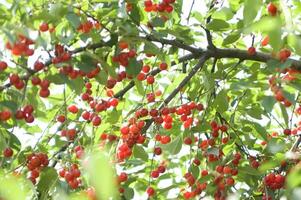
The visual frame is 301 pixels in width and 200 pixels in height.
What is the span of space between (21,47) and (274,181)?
1.74 m

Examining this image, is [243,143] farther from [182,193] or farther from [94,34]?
[94,34]

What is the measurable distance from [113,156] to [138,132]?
249 millimetres

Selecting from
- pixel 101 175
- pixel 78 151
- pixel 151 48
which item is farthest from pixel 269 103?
pixel 101 175

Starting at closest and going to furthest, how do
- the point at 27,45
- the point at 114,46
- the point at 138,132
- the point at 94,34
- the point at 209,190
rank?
1. the point at 27,45
2. the point at 94,34
3. the point at 114,46
4. the point at 138,132
5. the point at 209,190

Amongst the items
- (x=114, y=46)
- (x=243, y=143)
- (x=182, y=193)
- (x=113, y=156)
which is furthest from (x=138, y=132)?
(x=243, y=143)

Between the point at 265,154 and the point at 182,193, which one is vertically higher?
the point at 265,154

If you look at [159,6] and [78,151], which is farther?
[159,6]

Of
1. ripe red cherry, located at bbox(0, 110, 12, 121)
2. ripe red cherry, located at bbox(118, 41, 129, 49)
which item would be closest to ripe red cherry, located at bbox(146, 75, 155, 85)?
ripe red cherry, located at bbox(118, 41, 129, 49)

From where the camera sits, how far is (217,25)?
2953 mm

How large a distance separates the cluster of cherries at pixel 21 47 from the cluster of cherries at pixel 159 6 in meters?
0.87

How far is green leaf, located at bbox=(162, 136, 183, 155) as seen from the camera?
3383mm

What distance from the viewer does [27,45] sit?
7.22 ft

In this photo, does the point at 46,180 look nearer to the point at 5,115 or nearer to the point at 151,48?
the point at 5,115

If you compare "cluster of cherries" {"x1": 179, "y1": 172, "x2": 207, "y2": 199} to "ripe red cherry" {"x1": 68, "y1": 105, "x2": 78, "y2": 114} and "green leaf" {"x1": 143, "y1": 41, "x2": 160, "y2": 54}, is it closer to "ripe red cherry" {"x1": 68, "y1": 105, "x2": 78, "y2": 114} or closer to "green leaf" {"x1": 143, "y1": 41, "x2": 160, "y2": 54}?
"ripe red cherry" {"x1": 68, "y1": 105, "x2": 78, "y2": 114}
